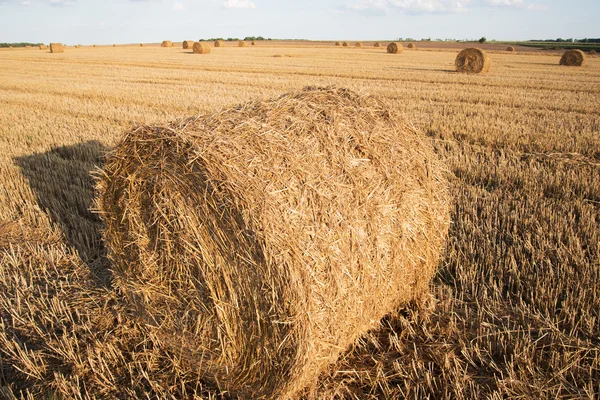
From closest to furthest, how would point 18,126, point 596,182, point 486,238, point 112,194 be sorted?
1. point 112,194
2. point 486,238
3. point 596,182
4. point 18,126

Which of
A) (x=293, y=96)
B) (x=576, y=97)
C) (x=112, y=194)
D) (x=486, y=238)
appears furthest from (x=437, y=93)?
(x=112, y=194)

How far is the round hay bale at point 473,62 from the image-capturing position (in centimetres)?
2002

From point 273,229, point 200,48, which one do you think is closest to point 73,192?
point 273,229

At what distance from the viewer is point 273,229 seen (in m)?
2.33

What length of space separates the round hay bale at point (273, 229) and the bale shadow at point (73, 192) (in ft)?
2.26

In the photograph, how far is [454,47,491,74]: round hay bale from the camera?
20.0 metres

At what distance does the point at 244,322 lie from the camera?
261 centimetres

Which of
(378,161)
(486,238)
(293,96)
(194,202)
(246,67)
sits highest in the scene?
(246,67)

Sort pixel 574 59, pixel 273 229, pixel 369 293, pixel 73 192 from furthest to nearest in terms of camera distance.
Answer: pixel 574 59
pixel 73 192
pixel 369 293
pixel 273 229

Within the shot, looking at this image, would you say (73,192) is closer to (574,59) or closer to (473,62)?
(473,62)

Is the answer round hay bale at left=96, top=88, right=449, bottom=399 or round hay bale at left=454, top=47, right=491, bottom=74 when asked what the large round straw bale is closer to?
round hay bale at left=454, top=47, right=491, bottom=74

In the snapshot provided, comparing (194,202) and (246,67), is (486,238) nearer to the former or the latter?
(194,202)

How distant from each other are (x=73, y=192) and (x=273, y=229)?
14.0 ft

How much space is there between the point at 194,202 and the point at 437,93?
477 inches
